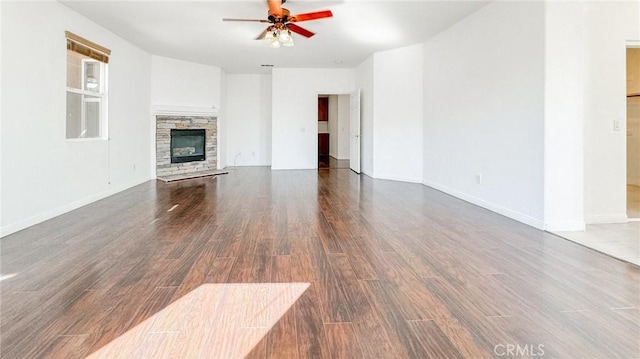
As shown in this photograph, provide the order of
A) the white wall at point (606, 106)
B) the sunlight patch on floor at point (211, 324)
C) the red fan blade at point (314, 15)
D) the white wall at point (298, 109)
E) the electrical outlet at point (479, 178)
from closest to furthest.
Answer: the sunlight patch on floor at point (211, 324), the white wall at point (606, 106), the red fan blade at point (314, 15), the electrical outlet at point (479, 178), the white wall at point (298, 109)

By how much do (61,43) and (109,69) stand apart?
1.34 meters

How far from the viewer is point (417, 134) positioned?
683 cm

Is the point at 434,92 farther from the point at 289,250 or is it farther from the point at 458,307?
the point at 458,307

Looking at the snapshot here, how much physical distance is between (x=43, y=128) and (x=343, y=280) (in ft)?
12.2

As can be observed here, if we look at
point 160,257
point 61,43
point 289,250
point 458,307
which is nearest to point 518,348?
point 458,307

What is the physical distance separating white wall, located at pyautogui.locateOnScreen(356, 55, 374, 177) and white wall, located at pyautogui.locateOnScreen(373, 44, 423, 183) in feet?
0.75

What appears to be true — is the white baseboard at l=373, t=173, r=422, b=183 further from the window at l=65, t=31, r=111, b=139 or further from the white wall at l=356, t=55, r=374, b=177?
the window at l=65, t=31, r=111, b=139

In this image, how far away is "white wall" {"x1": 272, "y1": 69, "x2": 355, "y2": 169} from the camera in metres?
9.01

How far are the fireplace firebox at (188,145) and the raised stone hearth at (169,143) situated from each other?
0.08 metres

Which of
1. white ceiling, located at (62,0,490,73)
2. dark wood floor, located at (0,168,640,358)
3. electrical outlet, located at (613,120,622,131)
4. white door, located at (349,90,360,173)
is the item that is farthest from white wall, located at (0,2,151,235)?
electrical outlet, located at (613,120,622,131)

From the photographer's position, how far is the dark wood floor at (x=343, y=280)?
1559 mm

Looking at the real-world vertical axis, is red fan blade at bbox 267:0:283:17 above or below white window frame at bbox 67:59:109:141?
above

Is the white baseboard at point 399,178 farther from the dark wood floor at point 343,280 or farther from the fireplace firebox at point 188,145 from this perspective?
the fireplace firebox at point 188,145

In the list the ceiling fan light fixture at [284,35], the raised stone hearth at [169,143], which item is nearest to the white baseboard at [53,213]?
the raised stone hearth at [169,143]
